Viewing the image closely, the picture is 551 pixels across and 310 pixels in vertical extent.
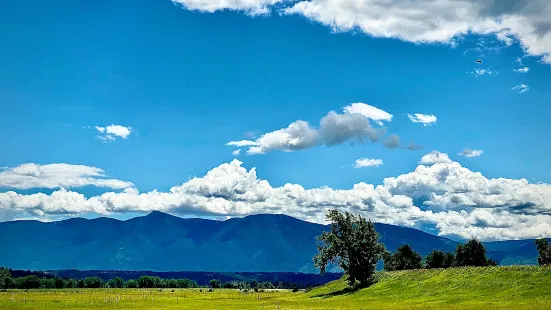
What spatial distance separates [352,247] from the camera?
135 m

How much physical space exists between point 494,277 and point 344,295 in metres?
40.0

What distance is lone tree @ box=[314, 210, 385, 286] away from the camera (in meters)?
135

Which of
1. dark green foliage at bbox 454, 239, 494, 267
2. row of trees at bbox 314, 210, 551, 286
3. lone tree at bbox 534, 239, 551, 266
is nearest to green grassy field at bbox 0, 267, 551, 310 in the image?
row of trees at bbox 314, 210, 551, 286

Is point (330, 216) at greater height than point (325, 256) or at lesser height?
greater

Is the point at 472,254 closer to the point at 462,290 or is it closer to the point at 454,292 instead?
the point at 462,290

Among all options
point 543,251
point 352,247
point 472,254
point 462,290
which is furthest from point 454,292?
point 543,251

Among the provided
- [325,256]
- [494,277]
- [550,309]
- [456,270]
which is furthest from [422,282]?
[550,309]

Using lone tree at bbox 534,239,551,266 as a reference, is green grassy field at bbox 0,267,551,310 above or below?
below

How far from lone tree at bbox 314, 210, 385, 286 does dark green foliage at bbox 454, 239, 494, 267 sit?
64491 millimetres

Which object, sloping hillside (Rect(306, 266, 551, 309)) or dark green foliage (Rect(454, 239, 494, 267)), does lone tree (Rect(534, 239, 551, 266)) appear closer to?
dark green foliage (Rect(454, 239, 494, 267))

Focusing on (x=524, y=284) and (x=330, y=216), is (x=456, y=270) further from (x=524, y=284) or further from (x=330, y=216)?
(x=330, y=216)

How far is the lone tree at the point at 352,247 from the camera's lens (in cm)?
13538

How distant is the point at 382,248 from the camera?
5418 inches

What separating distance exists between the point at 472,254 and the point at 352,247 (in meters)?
73.8
